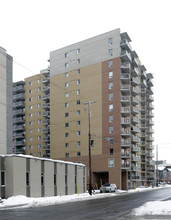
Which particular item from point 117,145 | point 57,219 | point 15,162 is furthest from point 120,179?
point 57,219

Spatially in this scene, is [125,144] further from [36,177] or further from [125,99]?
[36,177]

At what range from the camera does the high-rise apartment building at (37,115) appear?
3625 inches

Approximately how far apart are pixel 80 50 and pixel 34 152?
3268 cm

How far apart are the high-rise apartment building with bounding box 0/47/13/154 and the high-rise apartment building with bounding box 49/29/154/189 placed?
25560 mm

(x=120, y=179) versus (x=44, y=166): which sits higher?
(x=44, y=166)

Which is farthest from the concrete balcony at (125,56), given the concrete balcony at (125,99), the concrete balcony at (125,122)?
the concrete balcony at (125,122)

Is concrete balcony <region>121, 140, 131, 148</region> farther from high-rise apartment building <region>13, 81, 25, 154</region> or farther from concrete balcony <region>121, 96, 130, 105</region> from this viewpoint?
high-rise apartment building <region>13, 81, 25, 154</region>

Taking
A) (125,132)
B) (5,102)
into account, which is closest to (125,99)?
(125,132)

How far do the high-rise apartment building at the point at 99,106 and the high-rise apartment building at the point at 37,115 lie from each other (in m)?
6.93

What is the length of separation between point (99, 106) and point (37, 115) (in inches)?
1050

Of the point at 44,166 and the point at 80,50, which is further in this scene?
the point at 80,50

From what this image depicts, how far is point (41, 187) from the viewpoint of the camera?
36.6 meters

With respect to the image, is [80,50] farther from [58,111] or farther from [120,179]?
[120,179]

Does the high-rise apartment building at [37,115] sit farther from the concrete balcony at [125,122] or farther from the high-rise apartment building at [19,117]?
the concrete balcony at [125,122]
